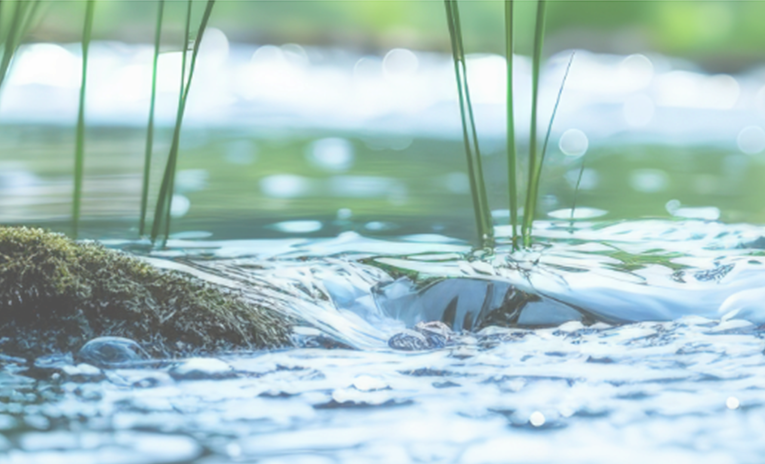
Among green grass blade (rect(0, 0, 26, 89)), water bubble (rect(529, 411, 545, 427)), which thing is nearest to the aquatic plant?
green grass blade (rect(0, 0, 26, 89))

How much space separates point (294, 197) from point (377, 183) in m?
0.49

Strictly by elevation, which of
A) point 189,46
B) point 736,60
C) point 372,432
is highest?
point 736,60

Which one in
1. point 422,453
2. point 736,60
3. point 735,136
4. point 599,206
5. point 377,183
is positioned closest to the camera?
point 422,453

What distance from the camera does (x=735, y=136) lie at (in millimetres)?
5980

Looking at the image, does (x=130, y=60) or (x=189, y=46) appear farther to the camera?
(x=130, y=60)

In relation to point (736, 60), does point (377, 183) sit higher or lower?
lower

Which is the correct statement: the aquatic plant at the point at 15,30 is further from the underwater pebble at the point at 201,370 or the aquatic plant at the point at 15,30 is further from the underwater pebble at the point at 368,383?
the underwater pebble at the point at 368,383

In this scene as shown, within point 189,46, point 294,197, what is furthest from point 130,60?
point 189,46

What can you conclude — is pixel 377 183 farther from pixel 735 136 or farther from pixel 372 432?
pixel 735 136

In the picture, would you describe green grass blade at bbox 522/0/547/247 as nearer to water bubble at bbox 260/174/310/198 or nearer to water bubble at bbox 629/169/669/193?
water bubble at bbox 260/174/310/198

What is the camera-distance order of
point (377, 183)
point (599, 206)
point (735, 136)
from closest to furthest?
point (599, 206)
point (377, 183)
point (735, 136)

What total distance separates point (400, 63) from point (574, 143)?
4982 millimetres

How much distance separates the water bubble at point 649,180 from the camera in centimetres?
358

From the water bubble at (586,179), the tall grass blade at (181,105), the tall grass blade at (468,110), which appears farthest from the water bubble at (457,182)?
the tall grass blade at (181,105)
